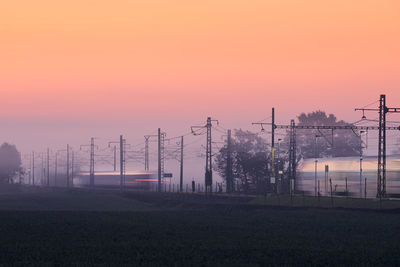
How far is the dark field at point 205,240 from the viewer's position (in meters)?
24.0

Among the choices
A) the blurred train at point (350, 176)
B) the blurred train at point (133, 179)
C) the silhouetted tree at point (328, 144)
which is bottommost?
the blurred train at point (133, 179)

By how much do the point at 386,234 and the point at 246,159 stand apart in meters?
83.7

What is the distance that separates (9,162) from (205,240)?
154 metres

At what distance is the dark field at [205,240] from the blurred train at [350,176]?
16248 millimetres

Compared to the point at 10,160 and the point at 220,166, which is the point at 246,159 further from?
the point at 10,160

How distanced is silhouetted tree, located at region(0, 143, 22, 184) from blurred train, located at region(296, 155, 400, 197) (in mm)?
97457

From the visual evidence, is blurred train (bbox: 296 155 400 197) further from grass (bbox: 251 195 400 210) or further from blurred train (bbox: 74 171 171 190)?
blurred train (bbox: 74 171 171 190)

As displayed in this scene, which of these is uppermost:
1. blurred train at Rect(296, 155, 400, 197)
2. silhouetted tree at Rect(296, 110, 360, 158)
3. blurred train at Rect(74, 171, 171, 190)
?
silhouetted tree at Rect(296, 110, 360, 158)

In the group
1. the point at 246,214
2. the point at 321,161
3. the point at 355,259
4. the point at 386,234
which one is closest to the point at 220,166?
the point at 321,161

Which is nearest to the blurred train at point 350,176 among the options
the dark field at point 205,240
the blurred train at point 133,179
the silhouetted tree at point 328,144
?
the dark field at point 205,240

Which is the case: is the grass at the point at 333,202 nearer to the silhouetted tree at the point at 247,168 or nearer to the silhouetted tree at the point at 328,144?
the silhouetted tree at the point at 247,168

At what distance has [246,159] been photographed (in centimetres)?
11738

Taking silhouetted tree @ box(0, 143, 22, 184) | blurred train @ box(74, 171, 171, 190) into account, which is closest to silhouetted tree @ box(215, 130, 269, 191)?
blurred train @ box(74, 171, 171, 190)

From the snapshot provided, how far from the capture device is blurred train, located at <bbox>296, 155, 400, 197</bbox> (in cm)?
6397
